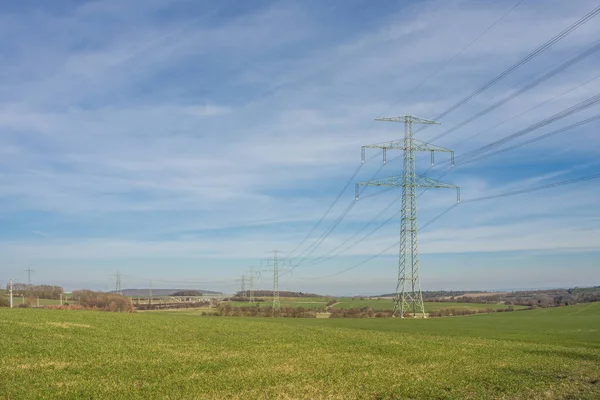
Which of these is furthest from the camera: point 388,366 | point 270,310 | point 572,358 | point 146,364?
point 270,310

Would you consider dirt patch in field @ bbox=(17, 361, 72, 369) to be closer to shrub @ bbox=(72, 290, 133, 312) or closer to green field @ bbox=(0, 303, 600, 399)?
green field @ bbox=(0, 303, 600, 399)

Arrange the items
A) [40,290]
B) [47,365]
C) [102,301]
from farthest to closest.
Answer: [40,290]
[102,301]
[47,365]

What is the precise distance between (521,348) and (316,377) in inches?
1104

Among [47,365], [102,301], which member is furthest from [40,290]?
[47,365]

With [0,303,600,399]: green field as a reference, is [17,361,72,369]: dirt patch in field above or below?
above

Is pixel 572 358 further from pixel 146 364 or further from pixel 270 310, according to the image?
pixel 270 310

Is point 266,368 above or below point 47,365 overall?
below

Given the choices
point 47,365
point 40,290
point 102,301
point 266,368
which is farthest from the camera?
point 40,290

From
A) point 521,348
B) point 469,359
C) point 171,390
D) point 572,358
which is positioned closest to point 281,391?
point 171,390

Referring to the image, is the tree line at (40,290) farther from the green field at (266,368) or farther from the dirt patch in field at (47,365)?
the dirt patch in field at (47,365)

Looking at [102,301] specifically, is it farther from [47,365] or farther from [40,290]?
[47,365]

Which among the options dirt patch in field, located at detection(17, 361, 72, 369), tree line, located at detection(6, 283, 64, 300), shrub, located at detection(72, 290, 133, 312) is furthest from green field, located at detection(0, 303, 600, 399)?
tree line, located at detection(6, 283, 64, 300)

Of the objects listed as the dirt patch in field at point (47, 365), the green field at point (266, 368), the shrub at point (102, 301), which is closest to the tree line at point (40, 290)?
the shrub at point (102, 301)

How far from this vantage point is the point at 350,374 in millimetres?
26234
